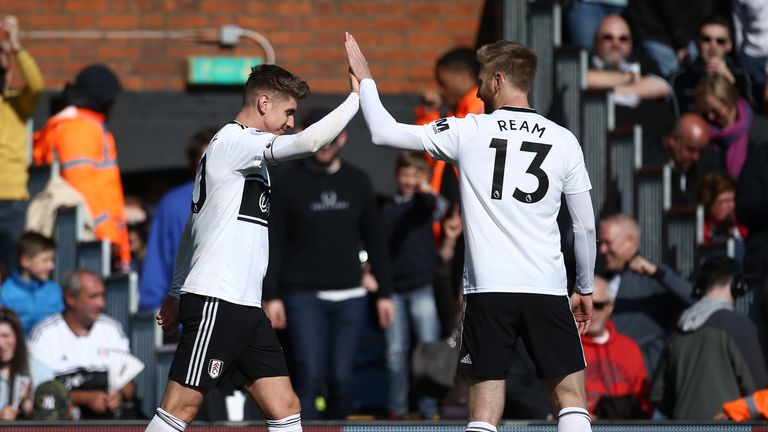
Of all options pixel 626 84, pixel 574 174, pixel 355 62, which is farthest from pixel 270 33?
pixel 574 174

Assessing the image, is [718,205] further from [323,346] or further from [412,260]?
[323,346]

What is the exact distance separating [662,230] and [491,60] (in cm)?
407

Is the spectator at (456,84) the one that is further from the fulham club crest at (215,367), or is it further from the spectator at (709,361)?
A: the fulham club crest at (215,367)

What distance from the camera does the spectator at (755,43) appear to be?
38.6 ft

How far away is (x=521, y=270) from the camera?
615 cm

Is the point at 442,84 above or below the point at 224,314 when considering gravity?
above

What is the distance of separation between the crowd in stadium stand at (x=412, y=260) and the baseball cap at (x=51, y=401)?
14 millimetres

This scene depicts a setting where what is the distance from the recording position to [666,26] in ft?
40.4

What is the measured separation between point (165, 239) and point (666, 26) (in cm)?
485

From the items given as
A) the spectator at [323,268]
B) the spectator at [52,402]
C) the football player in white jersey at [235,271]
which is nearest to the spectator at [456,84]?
the spectator at [323,268]

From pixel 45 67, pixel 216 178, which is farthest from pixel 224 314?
pixel 45 67

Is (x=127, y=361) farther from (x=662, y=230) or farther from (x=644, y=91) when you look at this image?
(x=644, y=91)

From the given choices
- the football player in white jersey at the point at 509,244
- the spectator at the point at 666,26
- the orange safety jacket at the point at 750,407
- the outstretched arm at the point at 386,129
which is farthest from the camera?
the spectator at the point at 666,26

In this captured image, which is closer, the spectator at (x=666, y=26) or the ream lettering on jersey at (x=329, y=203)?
the ream lettering on jersey at (x=329, y=203)
